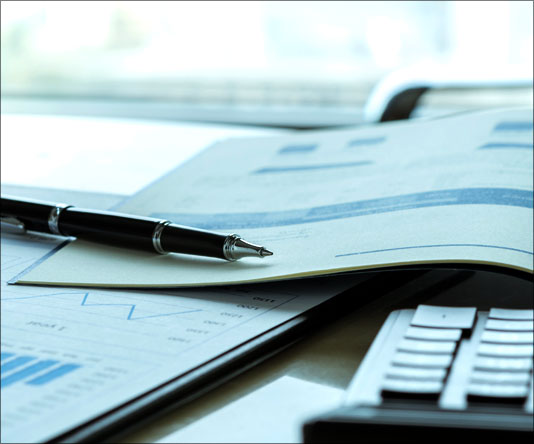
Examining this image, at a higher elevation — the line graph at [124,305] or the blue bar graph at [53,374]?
the line graph at [124,305]

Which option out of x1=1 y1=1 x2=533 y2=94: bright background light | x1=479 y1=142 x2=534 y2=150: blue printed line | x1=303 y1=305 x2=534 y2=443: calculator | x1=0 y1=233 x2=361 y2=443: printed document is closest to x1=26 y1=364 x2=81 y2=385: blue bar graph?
x1=0 y1=233 x2=361 y2=443: printed document

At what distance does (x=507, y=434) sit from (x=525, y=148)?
1.04 ft

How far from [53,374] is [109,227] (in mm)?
168

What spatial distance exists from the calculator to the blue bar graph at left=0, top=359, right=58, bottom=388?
0.11 meters

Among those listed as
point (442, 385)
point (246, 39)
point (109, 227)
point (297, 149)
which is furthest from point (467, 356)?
point (246, 39)

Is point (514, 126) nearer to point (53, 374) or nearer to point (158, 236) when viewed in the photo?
point (158, 236)

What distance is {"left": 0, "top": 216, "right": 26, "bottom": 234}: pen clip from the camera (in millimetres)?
482

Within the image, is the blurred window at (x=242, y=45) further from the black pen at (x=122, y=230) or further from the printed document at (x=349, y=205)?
the black pen at (x=122, y=230)

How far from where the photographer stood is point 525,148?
0.50 m

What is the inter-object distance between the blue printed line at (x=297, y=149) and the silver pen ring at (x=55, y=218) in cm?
22

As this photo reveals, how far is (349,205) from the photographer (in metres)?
0.45

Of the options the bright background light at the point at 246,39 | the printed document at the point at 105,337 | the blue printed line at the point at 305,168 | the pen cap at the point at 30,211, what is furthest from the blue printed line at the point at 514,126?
the bright background light at the point at 246,39

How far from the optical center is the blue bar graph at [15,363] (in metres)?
0.28

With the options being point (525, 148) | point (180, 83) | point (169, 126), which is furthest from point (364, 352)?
point (180, 83)
